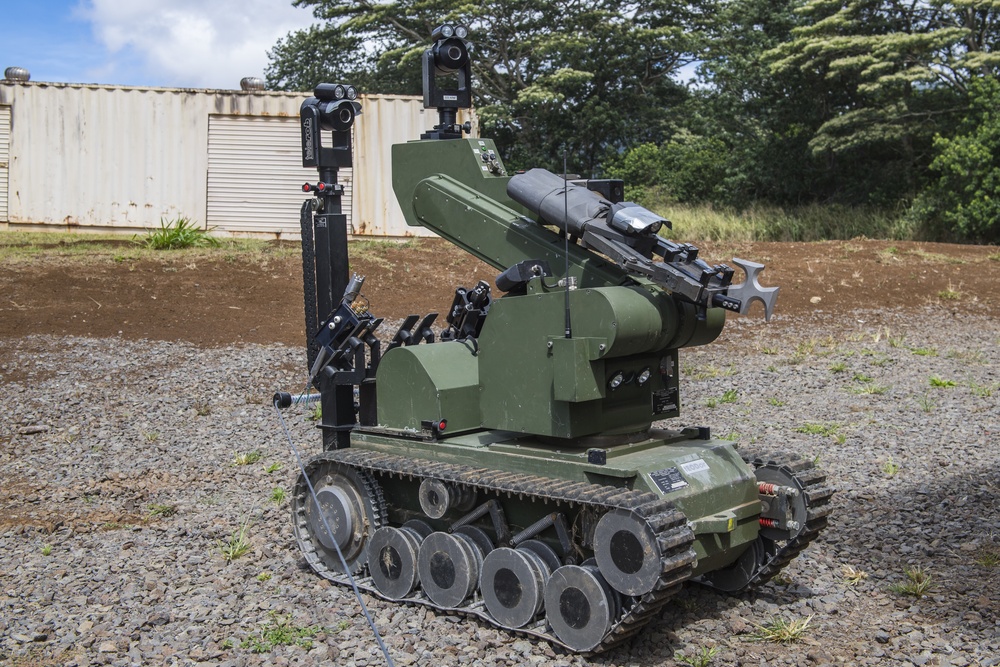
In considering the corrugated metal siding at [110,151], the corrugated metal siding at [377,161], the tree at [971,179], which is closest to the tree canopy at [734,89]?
the tree at [971,179]

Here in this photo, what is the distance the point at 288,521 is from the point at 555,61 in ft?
76.4

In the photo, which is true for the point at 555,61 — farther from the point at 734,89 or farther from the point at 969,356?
the point at 969,356

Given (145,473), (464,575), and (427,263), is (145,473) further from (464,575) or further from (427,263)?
(427,263)

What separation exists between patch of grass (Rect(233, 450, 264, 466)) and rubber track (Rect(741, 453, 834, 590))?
202 inches

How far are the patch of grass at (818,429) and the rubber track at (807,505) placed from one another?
389 centimetres

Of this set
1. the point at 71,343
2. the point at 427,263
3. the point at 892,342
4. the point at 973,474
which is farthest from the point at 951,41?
the point at 71,343

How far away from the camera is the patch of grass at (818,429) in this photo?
408 inches

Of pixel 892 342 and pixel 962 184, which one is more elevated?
pixel 962 184

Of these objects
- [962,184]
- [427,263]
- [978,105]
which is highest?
[978,105]

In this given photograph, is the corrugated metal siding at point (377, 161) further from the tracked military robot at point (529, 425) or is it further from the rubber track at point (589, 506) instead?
the rubber track at point (589, 506)

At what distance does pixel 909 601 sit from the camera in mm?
6453

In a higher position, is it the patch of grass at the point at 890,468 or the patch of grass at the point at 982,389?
the patch of grass at the point at 982,389

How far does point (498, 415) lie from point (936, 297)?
12669 millimetres

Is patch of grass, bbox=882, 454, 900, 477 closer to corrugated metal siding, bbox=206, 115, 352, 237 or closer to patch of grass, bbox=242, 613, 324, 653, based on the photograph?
patch of grass, bbox=242, 613, 324, 653
